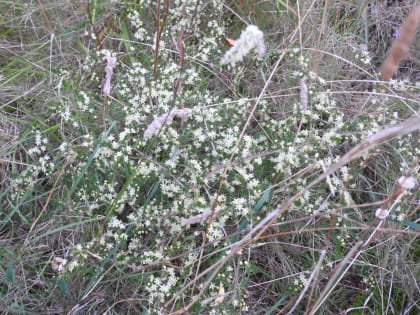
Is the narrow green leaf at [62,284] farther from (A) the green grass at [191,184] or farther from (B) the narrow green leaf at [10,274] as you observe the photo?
(B) the narrow green leaf at [10,274]

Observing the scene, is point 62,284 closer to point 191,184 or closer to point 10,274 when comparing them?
point 10,274

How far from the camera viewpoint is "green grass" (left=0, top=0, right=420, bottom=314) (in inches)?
82.0

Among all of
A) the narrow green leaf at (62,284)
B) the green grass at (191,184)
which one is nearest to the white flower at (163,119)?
the green grass at (191,184)

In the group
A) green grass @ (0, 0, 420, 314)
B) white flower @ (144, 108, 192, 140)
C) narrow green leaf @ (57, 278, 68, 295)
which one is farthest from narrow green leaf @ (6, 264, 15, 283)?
white flower @ (144, 108, 192, 140)

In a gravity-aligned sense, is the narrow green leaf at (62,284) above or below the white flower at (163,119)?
below

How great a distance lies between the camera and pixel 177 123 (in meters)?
2.34

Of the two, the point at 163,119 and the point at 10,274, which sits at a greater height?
the point at 163,119

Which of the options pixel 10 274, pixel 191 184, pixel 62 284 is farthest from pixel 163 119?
pixel 10 274

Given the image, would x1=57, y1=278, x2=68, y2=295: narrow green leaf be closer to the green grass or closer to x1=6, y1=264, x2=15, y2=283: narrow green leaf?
the green grass

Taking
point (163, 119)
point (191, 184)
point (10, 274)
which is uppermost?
point (163, 119)

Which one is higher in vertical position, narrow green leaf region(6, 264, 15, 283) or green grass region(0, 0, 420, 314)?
green grass region(0, 0, 420, 314)

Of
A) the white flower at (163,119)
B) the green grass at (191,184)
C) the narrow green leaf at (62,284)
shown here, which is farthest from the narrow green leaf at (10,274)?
the white flower at (163,119)

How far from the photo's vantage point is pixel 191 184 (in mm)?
2189

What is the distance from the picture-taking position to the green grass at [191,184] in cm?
208
